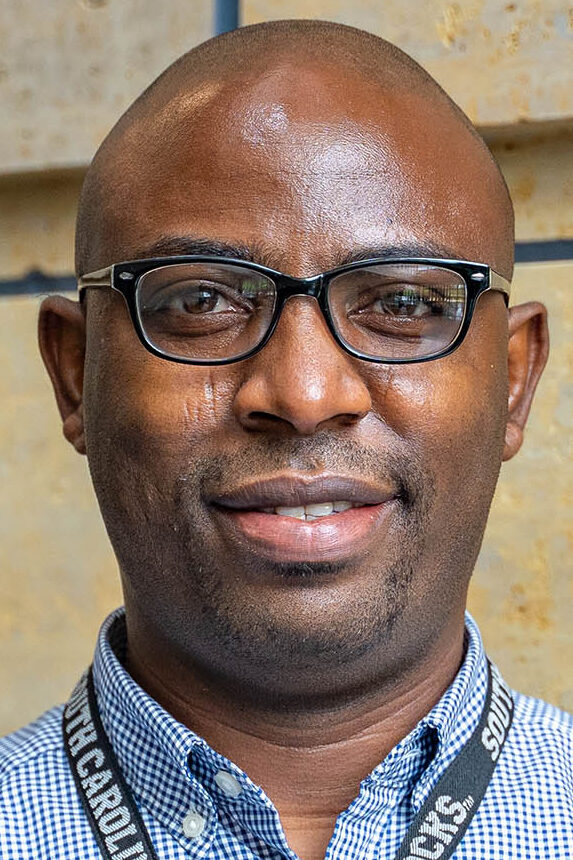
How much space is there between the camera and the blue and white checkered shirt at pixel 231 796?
1.18 meters

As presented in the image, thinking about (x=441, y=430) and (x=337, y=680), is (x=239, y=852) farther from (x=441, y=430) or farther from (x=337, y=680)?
(x=441, y=430)

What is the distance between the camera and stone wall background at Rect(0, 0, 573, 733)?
1.71 metres

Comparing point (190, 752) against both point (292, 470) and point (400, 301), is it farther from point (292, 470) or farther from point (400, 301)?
point (400, 301)

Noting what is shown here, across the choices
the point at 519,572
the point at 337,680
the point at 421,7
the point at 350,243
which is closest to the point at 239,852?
the point at 337,680

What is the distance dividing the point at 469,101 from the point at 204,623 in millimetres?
904

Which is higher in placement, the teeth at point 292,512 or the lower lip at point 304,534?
the teeth at point 292,512

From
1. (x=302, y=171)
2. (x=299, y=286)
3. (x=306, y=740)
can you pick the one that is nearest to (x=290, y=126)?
(x=302, y=171)

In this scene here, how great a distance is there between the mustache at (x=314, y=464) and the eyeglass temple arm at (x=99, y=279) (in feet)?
0.70

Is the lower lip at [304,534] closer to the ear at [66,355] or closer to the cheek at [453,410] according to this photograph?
the cheek at [453,410]

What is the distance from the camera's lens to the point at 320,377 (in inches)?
43.4

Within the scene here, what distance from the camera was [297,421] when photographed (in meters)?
1.10

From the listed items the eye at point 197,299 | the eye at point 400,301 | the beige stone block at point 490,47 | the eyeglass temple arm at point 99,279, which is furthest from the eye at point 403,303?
the beige stone block at point 490,47

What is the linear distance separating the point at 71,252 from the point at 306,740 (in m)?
0.97

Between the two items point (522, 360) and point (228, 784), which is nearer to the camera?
point (228, 784)
